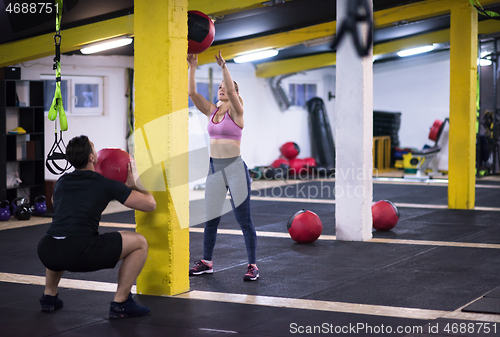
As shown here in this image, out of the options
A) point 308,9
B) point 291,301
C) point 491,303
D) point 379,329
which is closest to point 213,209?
point 291,301

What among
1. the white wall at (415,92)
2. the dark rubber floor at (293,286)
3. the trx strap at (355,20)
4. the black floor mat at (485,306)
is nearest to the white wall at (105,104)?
the dark rubber floor at (293,286)

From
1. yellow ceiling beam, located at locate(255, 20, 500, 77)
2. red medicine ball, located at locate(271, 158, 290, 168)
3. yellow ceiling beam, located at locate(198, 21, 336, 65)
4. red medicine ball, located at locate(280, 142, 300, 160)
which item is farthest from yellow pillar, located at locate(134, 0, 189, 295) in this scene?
red medicine ball, located at locate(280, 142, 300, 160)

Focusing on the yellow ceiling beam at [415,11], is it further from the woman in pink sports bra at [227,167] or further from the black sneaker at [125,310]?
the black sneaker at [125,310]

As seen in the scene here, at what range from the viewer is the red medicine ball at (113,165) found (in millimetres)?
3465

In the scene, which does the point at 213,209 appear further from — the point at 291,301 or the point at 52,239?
the point at 52,239

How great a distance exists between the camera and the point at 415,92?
16.3m

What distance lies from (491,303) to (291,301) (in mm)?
1250

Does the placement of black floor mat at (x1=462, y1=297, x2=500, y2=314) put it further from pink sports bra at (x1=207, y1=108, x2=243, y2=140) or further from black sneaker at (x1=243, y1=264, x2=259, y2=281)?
pink sports bra at (x1=207, y1=108, x2=243, y2=140)

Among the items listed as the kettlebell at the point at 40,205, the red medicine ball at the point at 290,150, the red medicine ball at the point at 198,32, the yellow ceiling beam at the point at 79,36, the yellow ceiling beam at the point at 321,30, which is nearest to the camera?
the red medicine ball at the point at 198,32

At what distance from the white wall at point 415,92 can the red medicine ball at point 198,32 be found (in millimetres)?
12796

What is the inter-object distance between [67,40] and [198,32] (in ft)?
14.2

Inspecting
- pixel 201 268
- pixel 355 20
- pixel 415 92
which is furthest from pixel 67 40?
pixel 415 92

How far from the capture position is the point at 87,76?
1014cm

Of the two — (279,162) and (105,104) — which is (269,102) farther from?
(105,104)
